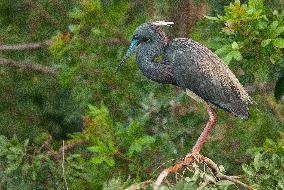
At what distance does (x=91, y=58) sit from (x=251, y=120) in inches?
71.7

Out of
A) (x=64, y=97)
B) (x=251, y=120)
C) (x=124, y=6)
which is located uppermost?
(x=124, y=6)

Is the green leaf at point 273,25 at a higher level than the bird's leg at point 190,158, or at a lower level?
higher

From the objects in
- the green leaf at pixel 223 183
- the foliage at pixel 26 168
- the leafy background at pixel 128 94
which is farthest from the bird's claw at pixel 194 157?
the foliage at pixel 26 168

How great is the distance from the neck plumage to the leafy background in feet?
1.30

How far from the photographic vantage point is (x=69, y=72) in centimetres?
771

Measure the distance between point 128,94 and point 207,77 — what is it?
237 cm

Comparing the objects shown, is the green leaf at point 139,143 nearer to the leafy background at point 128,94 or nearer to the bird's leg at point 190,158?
the leafy background at point 128,94

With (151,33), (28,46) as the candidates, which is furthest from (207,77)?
(28,46)

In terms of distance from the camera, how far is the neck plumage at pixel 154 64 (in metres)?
5.61

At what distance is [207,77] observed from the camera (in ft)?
17.9

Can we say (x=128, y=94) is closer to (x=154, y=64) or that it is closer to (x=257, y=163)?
(x=154, y=64)

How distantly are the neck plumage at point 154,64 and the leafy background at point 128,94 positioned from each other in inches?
15.6

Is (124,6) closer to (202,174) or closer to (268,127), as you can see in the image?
(268,127)

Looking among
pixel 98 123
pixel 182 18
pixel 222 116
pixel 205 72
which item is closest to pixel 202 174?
pixel 205 72
